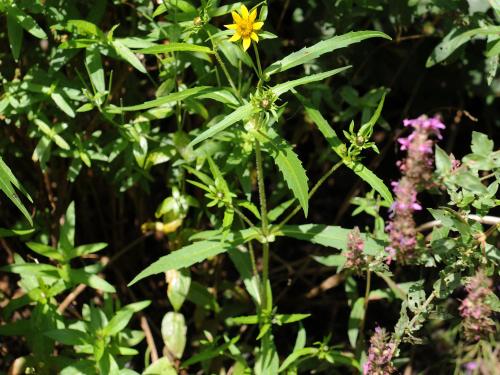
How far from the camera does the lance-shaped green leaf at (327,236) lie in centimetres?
195

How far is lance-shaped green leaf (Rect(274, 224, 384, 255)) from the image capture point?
6.39 feet

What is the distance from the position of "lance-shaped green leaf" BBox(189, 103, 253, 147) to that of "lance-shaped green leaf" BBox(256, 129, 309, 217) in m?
0.10

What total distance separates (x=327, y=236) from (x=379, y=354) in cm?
37

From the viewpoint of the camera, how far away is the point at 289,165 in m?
1.74

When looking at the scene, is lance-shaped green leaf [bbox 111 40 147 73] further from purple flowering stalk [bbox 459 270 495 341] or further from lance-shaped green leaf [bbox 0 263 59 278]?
purple flowering stalk [bbox 459 270 495 341]

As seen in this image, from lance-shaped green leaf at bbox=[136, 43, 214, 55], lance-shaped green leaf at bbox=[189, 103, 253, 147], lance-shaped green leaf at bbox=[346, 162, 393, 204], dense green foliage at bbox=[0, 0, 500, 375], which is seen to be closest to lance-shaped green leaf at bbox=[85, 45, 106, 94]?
dense green foliage at bbox=[0, 0, 500, 375]

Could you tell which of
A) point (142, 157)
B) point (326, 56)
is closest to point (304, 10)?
point (326, 56)

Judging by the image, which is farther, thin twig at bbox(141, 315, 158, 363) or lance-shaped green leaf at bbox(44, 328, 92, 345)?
thin twig at bbox(141, 315, 158, 363)

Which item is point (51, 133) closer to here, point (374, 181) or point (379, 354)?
point (374, 181)

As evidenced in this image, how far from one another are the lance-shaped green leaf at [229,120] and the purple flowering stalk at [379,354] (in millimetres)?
625

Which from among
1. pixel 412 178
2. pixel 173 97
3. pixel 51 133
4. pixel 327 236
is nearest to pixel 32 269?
pixel 51 133

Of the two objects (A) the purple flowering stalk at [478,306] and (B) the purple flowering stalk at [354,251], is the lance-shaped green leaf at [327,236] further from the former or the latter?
(A) the purple flowering stalk at [478,306]

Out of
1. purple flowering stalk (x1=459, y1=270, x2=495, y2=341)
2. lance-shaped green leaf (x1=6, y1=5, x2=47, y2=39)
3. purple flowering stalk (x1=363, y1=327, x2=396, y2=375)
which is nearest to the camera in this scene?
purple flowering stalk (x1=459, y1=270, x2=495, y2=341)

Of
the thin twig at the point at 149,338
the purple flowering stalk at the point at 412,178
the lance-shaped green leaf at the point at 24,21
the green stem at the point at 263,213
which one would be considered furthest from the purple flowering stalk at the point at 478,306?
the lance-shaped green leaf at the point at 24,21
